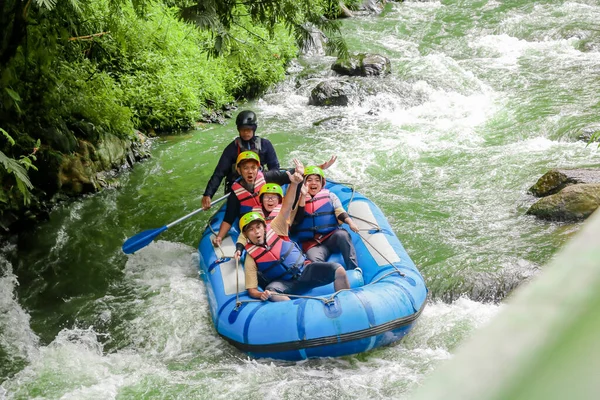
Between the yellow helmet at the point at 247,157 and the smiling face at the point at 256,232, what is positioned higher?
the yellow helmet at the point at 247,157

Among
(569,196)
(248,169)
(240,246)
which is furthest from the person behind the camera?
(569,196)

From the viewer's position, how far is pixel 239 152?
19.3 feet

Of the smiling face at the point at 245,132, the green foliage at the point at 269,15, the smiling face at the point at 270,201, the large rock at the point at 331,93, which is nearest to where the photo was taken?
the green foliage at the point at 269,15

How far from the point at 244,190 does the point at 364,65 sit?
21.9 feet

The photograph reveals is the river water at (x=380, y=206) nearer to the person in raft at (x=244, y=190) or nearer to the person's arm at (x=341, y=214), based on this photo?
the person in raft at (x=244, y=190)

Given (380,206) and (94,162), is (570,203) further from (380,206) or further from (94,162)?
(94,162)

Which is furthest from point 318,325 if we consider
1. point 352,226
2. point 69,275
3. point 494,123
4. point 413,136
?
point 494,123

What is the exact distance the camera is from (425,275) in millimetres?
5336

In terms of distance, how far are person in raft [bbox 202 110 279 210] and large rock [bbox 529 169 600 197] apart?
292 centimetres

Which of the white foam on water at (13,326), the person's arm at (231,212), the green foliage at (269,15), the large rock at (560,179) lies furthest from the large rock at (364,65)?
the white foam on water at (13,326)

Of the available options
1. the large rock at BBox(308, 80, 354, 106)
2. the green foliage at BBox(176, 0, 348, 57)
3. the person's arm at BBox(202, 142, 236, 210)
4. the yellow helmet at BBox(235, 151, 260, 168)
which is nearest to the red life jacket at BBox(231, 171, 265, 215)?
the yellow helmet at BBox(235, 151, 260, 168)

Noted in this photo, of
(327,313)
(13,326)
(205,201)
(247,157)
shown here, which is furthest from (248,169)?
(13,326)

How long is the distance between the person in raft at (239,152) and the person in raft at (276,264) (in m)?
1.03

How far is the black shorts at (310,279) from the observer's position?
4723 millimetres
